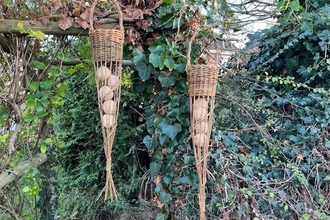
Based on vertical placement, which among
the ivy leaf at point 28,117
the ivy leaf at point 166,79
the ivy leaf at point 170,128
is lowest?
the ivy leaf at point 170,128

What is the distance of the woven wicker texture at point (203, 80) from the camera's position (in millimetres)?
1171

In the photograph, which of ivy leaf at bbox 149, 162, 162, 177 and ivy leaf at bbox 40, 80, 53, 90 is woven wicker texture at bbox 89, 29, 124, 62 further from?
ivy leaf at bbox 149, 162, 162, 177

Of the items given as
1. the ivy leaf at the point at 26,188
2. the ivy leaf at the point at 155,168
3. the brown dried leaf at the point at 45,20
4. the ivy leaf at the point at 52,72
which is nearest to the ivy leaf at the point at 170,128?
the ivy leaf at the point at 155,168

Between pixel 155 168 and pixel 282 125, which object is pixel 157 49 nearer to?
pixel 155 168

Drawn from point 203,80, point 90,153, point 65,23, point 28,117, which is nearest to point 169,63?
point 203,80

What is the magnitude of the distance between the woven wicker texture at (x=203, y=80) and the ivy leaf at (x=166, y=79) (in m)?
0.19

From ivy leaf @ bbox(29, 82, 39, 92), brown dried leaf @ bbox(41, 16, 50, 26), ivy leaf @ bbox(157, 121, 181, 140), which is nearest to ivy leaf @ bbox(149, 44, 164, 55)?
ivy leaf @ bbox(157, 121, 181, 140)

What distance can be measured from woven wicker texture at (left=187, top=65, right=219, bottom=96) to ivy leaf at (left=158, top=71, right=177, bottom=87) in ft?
0.62

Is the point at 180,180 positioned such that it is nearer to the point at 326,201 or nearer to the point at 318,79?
the point at 326,201

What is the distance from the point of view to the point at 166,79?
137 cm

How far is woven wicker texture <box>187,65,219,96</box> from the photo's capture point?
3.84 ft

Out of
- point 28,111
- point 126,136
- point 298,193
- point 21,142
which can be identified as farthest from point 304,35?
point 21,142

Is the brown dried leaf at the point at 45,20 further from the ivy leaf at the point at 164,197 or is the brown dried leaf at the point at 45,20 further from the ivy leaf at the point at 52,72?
the ivy leaf at the point at 164,197

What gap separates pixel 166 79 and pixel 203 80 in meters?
0.25
